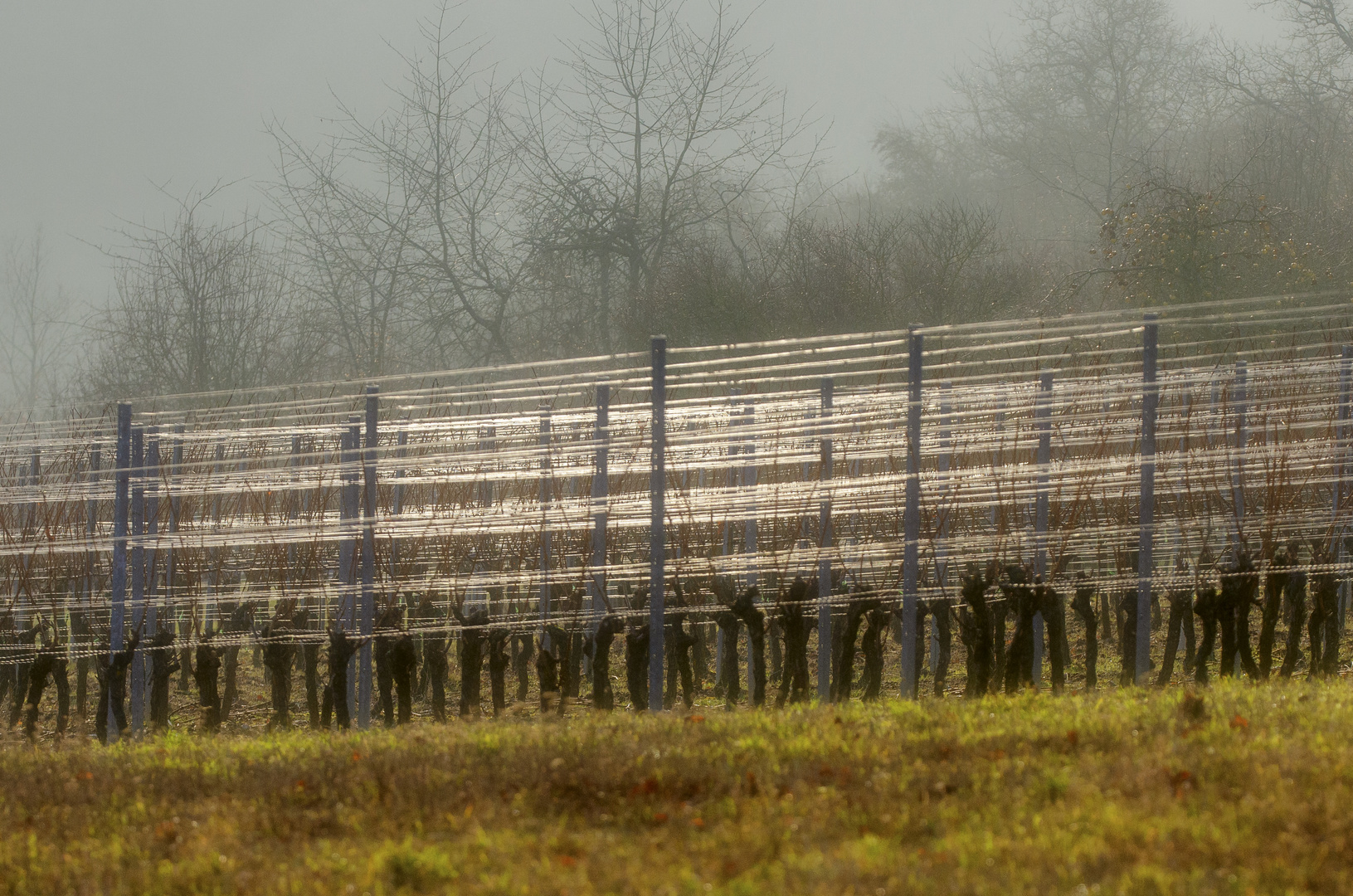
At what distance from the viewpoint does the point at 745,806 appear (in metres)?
4.61

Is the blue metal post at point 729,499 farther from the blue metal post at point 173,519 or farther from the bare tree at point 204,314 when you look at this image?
the bare tree at point 204,314

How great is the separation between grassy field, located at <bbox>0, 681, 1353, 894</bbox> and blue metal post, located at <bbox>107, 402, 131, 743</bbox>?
4.58 feet

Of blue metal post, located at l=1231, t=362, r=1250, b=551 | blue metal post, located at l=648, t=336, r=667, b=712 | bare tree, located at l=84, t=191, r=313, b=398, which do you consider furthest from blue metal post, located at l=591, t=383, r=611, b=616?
bare tree, located at l=84, t=191, r=313, b=398

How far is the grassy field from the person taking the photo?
388 centimetres

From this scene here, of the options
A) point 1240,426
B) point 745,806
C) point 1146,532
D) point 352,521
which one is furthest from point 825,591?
point 1240,426

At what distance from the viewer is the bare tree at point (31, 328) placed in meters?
64.7

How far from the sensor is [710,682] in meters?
9.94

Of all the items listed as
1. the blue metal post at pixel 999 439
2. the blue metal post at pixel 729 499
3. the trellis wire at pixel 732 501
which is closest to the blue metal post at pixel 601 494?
the trellis wire at pixel 732 501

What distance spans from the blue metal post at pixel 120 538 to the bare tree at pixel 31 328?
60436 mm

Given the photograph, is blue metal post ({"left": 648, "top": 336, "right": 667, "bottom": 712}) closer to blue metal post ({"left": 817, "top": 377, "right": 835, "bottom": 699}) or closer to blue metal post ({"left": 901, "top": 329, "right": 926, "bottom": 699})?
blue metal post ({"left": 817, "top": 377, "right": 835, "bottom": 699})

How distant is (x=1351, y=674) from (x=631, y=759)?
16.8 ft

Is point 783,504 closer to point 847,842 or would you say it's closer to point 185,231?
point 847,842

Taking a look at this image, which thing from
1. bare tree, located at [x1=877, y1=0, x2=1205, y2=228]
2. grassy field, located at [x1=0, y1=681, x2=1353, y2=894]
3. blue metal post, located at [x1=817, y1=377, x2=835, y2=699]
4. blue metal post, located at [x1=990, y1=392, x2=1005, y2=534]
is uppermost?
bare tree, located at [x1=877, y1=0, x2=1205, y2=228]

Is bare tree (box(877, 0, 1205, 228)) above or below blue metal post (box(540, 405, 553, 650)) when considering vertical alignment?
above
